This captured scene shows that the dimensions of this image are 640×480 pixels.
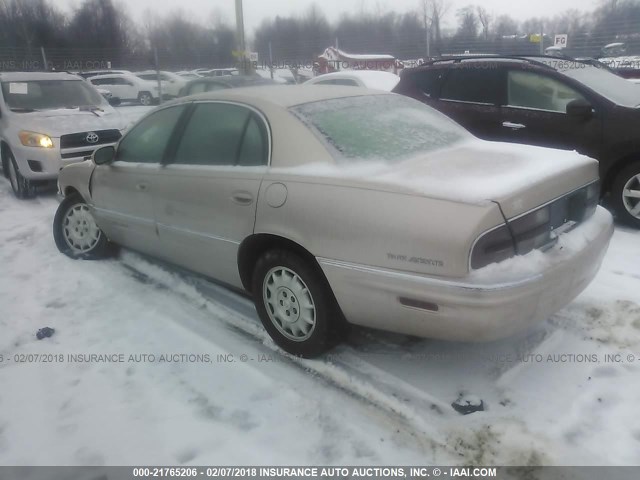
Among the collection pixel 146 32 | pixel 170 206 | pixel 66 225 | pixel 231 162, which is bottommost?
pixel 66 225

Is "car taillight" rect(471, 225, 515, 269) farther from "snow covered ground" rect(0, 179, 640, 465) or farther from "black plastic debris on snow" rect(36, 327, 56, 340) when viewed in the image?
"black plastic debris on snow" rect(36, 327, 56, 340)

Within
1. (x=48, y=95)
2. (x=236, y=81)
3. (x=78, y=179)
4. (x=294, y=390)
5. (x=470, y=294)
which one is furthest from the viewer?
(x=236, y=81)

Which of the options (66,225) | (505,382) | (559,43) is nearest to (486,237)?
(505,382)

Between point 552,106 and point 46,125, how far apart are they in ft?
20.2

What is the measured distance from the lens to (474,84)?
613cm

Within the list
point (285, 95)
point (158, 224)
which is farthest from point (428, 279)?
point (158, 224)

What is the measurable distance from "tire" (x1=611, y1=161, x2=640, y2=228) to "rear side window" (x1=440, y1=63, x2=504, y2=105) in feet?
5.00

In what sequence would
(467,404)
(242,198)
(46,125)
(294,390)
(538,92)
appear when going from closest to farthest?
(467,404) → (294,390) → (242,198) → (538,92) → (46,125)

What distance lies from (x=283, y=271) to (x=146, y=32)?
4300 centimetres

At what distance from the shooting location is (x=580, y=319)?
11.3ft

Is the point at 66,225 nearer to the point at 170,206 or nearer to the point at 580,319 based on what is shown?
the point at 170,206

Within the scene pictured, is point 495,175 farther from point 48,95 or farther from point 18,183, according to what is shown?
point 48,95

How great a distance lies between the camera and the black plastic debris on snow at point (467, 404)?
2676 millimetres

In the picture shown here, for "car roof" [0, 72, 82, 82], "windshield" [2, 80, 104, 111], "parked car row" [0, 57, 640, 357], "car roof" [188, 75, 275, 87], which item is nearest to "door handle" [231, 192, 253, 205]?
"parked car row" [0, 57, 640, 357]
